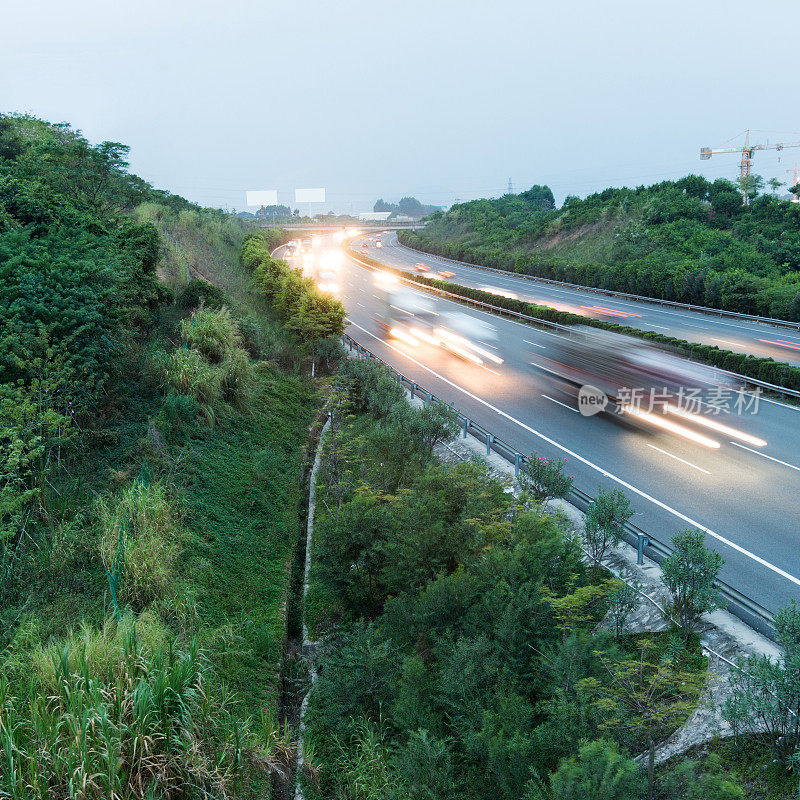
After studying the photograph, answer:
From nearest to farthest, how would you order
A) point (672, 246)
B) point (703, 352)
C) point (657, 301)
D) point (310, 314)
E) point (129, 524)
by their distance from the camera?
1. point (129, 524)
2. point (703, 352)
3. point (310, 314)
4. point (657, 301)
5. point (672, 246)

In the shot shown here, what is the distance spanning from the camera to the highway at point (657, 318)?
2908 cm

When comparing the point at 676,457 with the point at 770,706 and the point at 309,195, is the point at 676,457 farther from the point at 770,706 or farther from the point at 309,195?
the point at 309,195

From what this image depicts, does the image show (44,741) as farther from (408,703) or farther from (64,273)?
(64,273)

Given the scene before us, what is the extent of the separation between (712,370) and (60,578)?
955 inches

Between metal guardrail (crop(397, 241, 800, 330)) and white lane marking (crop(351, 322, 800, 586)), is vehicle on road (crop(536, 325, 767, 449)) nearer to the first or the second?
white lane marking (crop(351, 322, 800, 586))

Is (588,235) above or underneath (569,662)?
above

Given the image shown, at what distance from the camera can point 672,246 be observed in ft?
169

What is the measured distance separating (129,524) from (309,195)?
338ft

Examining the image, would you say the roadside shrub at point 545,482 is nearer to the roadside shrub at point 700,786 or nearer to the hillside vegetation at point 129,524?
the hillside vegetation at point 129,524

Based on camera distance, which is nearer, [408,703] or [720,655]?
[408,703]

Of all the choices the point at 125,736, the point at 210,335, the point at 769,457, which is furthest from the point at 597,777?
the point at 210,335

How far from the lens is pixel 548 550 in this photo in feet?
31.5

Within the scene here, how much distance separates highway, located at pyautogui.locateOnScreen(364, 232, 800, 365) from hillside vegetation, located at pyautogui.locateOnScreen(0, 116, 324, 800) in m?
21.7

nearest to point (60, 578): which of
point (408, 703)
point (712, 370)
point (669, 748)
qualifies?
point (408, 703)
